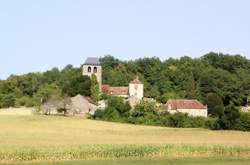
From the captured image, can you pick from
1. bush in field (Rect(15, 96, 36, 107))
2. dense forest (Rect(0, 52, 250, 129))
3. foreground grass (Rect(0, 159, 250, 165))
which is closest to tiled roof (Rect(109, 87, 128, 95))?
dense forest (Rect(0, 52, 250, 129))

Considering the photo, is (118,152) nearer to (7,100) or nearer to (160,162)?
(160,162)

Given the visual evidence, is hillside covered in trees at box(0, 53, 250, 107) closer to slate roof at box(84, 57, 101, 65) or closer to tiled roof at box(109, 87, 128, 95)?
slate roof at box(84, 57, 101, 65)

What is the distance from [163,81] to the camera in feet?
504

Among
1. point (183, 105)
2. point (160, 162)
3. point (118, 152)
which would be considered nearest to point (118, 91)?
point (183, 105)

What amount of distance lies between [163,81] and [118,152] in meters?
111

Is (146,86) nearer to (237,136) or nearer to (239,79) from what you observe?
(239,79)

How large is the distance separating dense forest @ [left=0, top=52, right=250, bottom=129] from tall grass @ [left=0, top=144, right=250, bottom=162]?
7257cm

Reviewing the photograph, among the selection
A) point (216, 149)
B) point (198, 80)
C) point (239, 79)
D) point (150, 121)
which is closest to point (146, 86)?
point (198, 80)

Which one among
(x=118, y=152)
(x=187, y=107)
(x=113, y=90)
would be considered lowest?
(x=118, y=152)

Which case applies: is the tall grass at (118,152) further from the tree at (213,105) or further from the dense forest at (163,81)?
the dense forest at (163,81)

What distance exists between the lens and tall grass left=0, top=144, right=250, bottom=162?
130 feet

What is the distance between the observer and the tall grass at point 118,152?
130 feet

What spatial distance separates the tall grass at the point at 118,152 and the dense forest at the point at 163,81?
7257 cm

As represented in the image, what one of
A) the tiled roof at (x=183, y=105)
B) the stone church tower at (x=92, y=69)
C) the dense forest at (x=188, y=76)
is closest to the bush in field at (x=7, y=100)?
the stone church tower at (x=92, y=69)
